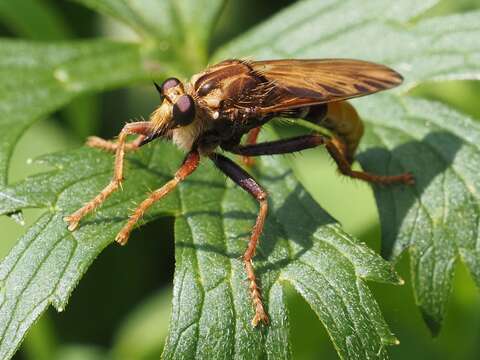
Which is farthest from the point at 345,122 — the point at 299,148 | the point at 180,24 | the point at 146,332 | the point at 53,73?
the point at 146,332

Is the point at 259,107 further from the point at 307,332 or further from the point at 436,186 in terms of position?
the point at 307,332

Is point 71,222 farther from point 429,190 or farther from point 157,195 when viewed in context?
point 429,190

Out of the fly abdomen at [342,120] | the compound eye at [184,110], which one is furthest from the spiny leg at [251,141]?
the compound eye at [184,110]

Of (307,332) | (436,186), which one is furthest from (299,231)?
(307,332)

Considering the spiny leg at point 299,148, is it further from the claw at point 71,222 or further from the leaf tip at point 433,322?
the claw at point 71,222

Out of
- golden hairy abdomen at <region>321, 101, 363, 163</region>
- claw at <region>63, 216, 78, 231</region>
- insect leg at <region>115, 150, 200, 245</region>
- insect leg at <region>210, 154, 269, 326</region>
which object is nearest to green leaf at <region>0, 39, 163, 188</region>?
claw at <region>63, 216, 78, 231</region>
